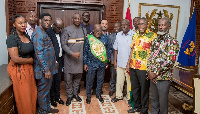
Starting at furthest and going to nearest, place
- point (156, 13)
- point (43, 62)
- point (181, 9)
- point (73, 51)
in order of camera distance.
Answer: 1. point (181, 9)
2. point (156, 13)
3. point (73, 51)
4. point (43, 62)

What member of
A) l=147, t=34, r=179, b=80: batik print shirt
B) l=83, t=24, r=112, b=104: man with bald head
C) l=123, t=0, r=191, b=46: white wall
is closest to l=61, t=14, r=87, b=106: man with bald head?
l=83, t=24, r=112, b=104: man with bald head

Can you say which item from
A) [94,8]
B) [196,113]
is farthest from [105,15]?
[196,113]

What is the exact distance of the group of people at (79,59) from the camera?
2113mm

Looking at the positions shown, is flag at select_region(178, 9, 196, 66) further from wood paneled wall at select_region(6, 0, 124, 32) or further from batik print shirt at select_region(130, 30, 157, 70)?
batik print shirt at select_region(130, 30, 157, 70)

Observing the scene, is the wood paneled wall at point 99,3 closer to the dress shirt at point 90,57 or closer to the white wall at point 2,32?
the white wall at point 2,32

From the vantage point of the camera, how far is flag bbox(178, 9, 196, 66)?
4133 mm

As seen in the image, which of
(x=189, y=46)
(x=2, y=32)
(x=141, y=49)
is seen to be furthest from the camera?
(x=189, y=46)

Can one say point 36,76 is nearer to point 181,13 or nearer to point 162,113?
point 162,113

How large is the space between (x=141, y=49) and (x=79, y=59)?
1.11 metres

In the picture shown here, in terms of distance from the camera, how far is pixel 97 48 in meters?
2.97

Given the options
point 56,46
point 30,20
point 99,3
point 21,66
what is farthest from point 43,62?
point 99,3

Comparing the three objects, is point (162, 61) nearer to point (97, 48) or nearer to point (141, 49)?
point (141, 49)

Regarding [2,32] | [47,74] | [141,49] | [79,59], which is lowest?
[47,74]

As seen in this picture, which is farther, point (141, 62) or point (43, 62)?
point (141, 62)
